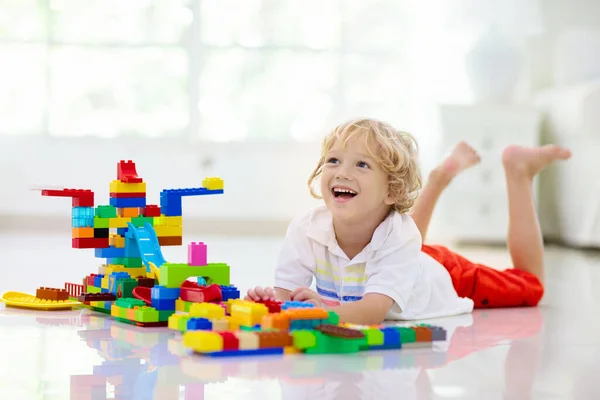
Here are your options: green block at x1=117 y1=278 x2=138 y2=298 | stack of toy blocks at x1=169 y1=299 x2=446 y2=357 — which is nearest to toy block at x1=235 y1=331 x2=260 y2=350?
stack of toy blocks at x1=169 y1=299 x2=446 y2=357

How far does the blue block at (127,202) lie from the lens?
1.62 metres

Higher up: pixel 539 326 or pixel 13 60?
pixel 13 60

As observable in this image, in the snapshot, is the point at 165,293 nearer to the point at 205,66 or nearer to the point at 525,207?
the point at 525,207

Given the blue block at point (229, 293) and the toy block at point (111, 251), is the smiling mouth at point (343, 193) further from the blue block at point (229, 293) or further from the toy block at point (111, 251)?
the toy block at point (111, 251)

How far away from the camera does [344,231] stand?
1.59 meters

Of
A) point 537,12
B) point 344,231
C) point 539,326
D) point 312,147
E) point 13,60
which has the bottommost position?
point 539,326

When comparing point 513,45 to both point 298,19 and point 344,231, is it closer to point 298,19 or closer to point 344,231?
point 298,19

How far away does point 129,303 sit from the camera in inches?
59.9

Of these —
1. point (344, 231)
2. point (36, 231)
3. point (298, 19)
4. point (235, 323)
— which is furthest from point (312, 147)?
point (235, 323)

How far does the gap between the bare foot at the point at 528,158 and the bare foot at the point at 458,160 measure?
0.10 m

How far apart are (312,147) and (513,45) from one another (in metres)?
1.07

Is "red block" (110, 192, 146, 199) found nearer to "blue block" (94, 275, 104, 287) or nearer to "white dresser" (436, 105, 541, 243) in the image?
"blue block" (94, 275, 104, 287)

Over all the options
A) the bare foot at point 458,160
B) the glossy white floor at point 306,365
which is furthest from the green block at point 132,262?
the bare foot at point 458,160

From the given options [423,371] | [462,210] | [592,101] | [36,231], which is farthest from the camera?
[36,231]
